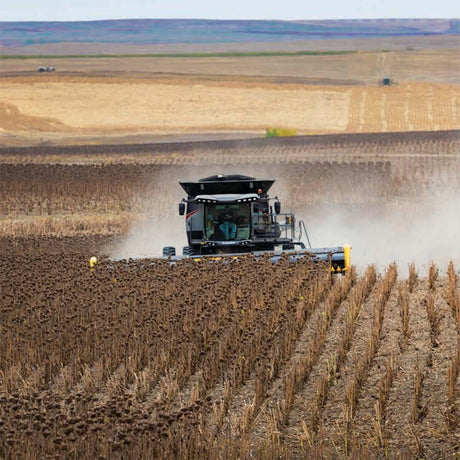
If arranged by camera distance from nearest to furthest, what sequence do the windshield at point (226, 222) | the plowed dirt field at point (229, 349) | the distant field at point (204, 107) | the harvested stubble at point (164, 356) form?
1. the harvested stubble at point (164, 356)
2. the plowed dirt field at point (229, 349)
3. the windshield at point (226, 222)
4. the distant field at point (204, 107)

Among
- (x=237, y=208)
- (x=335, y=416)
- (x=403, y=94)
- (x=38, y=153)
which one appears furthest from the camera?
(x=403, y=94)

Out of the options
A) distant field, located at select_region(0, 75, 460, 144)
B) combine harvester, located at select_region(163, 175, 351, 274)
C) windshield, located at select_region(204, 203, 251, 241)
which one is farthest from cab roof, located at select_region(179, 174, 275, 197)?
distant field, located at select_region(0, 75, 460, 144)

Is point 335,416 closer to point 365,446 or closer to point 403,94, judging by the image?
point 365,446

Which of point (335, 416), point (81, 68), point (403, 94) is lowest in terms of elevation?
point (335, 416)

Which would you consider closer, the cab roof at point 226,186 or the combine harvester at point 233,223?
the combine harvester at point 233,223

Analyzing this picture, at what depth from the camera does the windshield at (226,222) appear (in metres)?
20.9

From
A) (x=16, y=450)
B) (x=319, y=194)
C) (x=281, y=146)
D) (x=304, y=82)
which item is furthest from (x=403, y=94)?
(x=16, y=450)

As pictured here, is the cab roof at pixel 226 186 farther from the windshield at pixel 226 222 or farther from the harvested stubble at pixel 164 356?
the harvested stubble at pixel 164 356

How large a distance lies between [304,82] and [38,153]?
46881 mm

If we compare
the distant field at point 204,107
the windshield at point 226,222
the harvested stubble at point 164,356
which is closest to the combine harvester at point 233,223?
the windshield at point 226,222

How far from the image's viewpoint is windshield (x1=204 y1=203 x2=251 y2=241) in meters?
20.9

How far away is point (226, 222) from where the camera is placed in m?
20.9

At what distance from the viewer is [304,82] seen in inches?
3696

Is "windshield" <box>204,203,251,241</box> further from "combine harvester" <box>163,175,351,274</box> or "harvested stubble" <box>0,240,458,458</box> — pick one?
"harvested stubble" <box>0,240,458,458</box>
